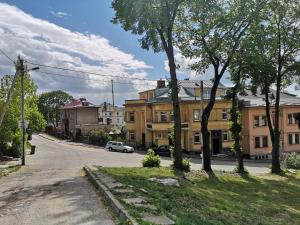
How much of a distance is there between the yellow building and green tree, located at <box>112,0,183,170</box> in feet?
116

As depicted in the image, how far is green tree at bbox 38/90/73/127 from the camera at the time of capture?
136 metres

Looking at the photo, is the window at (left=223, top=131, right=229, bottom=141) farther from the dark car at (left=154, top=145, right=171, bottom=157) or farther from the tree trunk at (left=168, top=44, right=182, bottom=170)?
the tree trunk at (left=168, top=44, right=182, bottom=170)

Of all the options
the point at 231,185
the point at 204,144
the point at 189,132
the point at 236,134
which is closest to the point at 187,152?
the point at 189,132

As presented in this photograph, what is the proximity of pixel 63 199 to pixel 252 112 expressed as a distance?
Result: 51.9 meters

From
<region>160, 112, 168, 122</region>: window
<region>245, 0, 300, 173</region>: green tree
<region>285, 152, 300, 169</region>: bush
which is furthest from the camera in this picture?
<region>160, 112, 168, 122</region>: window

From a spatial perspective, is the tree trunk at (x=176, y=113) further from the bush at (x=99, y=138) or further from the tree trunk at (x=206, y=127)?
the bush at (x=99, y=138)

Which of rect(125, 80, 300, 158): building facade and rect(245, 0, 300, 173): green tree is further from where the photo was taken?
rect(125, 80, 300, 158): building facade

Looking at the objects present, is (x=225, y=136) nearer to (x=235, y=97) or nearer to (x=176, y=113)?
(x=235, y=97)

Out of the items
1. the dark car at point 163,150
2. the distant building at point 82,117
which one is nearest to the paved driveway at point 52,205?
the dark car at point 163,150

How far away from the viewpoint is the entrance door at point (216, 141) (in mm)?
63916

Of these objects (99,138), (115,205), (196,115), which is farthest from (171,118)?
(115,205)

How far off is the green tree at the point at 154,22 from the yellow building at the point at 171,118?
116 feet

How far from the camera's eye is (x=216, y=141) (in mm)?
64312

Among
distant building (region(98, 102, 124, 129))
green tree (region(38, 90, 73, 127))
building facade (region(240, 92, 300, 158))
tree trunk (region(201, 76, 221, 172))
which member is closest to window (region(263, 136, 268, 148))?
building facade (region(240, 92, 300, 158))
